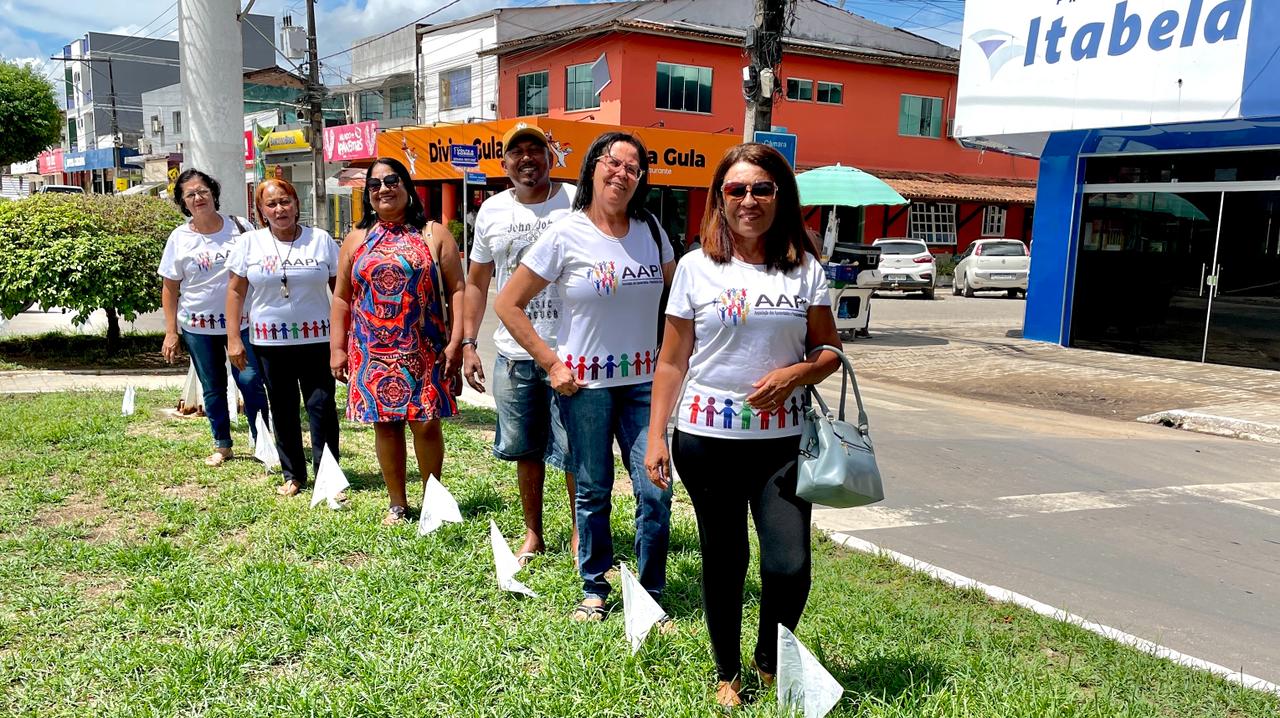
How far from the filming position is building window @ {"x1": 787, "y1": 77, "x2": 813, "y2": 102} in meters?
31.2

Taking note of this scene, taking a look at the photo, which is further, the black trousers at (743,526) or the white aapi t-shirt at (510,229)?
the white aapi t-shirt at (510,229)

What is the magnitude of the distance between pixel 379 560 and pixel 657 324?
1.77 meters

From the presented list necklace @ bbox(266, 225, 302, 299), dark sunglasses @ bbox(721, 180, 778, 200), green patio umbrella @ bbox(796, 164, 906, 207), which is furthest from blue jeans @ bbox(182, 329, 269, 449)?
green patio umbrella @ bbox(796, 164, 906, 207)

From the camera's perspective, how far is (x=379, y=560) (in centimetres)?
450

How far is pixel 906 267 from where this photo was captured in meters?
25.8

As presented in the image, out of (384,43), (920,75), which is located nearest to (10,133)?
(384,43)

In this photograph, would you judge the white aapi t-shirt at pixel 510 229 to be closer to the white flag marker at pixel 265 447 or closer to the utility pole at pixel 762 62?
the white flag marker at pixel 265 447

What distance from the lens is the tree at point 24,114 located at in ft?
147

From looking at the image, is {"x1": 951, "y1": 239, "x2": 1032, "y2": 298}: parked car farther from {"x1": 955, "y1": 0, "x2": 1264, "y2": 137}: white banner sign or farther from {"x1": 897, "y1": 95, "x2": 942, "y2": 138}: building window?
{"x1": 955, "y1": 0, "x2": 1264, "y2": 137}: white banner sign

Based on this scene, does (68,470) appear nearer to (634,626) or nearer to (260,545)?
(260,545)

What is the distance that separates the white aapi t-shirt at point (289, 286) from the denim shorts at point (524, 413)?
5.65 feet

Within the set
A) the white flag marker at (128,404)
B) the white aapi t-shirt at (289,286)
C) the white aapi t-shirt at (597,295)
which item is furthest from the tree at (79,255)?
the white aapi t-shirt at (597,295)

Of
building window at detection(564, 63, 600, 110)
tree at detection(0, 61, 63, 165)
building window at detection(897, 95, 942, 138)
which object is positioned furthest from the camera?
tree at detection(0, 61, 63, 165)

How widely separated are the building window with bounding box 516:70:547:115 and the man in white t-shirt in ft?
91.0
